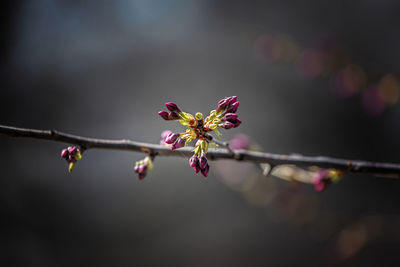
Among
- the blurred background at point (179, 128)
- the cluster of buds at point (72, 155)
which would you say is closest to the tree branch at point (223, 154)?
the cluster of buds at point (72, 155)

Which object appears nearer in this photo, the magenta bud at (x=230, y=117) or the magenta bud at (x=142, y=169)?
the magenta bud at (x=230, y=117)

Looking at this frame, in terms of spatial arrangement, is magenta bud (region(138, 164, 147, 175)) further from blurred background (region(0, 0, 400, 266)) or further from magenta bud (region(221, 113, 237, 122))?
blurred background (region(0, 0, 400, 266))

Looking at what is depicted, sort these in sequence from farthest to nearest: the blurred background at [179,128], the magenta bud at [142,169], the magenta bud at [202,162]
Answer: the blurred background at [179,128]
the magenta bud at [142,169]
the magenta bud at [202,162]

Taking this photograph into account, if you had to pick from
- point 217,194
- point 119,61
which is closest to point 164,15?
point 119,61

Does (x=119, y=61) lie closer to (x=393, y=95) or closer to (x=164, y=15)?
(x=164, y=15)

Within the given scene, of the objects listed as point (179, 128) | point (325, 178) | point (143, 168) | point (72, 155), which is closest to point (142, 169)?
point (143, 168)

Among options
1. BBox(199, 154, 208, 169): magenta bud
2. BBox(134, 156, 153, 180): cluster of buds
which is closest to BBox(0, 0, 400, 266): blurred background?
BBox(134, 156, 153, 180): cluster of buds

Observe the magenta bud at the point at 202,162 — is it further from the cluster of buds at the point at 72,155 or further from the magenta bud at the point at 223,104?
the cluster of buds at the point at 72,155

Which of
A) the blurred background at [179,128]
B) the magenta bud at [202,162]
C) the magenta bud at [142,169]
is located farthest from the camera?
the blurred background at [179,128]
